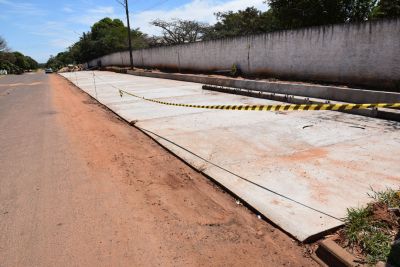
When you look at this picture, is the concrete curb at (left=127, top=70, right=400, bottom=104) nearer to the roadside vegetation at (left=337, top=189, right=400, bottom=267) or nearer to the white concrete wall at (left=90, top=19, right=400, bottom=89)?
the white concrete wall at (left=90, top=19, right=400, bottom=89)

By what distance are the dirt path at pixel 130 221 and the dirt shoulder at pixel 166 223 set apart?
1 cm

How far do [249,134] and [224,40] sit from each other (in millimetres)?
15428

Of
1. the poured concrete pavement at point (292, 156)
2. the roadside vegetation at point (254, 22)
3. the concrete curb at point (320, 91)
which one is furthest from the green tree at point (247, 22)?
the poured concrete pavement at point (292, 156)

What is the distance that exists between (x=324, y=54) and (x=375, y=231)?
12065 millimetres

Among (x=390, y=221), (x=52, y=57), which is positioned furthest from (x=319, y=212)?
(x=52, y=57)

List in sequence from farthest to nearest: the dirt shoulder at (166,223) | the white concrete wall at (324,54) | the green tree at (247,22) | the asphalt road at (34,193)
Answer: the green tree at (247,22), the white concrete wall at (324,54), the asphalt road at (34,193), the dirt shoulder at (166,223)

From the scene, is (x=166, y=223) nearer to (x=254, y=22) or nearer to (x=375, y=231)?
(x=375, y=231)

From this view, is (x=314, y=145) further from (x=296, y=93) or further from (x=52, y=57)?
(x=52, y=57)

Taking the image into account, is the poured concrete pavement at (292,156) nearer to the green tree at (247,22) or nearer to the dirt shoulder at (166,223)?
the dirt shoulder at (166,223)

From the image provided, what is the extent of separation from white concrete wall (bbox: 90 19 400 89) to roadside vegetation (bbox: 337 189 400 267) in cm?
909

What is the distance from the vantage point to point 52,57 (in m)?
193

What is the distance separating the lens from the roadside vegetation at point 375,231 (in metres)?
3.08

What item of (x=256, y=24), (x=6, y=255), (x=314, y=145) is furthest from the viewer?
(x=256, y=24)

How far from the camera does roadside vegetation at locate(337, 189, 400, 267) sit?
3078 mm
